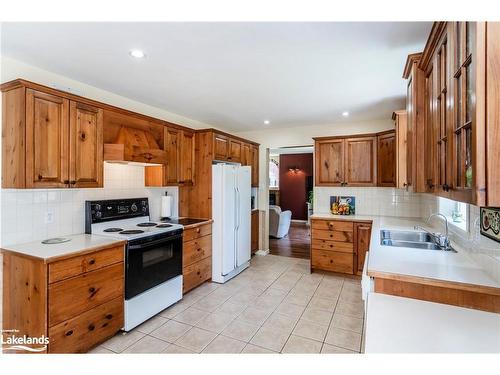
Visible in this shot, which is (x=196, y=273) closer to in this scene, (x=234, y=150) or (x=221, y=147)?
(x=221, y=147)

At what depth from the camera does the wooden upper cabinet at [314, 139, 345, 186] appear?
13.9 ft

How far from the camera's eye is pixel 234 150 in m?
4.31

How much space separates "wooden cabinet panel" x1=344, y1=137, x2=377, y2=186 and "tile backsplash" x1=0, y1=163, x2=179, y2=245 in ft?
10.4

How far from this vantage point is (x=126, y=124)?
2963 millimetres

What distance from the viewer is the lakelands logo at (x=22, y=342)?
1.87 metres

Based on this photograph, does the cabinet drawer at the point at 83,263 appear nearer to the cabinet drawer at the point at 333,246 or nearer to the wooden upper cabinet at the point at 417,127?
the wooden upper cabinet at the point at 417,127

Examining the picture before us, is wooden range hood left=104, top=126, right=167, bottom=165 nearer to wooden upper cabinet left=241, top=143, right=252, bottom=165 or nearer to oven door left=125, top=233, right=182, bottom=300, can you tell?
oven door left=125, top=233, right=182, bottom=300

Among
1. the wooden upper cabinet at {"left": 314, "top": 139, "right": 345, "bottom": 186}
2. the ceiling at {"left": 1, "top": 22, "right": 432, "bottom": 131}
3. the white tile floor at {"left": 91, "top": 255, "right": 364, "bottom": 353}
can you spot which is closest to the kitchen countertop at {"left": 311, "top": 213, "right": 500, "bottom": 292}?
the white tile floor at {"left": 91, "top": 255, "right": 364, "bottom": 353}

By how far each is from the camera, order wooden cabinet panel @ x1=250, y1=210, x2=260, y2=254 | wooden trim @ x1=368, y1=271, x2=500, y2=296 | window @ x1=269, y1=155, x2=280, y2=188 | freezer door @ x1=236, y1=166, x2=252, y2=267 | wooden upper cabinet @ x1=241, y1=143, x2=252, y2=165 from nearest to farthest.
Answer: wooden trim @ x1=368, y1=271, x2=500, y2=296 → freezer door @ x1=236, y1=166, x2=252, y2=267 → wooden upper cabinet @ x1=241, y1=143, x2=252, y2=165 → wooden cabinet panel @ x1=250, y1=210, x2=260, y2=254 → window @ x1=269, y1=155, x2=280, y2=188

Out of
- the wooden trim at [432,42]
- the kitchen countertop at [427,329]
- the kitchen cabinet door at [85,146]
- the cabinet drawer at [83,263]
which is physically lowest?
the cabinet drawer at [83,263]

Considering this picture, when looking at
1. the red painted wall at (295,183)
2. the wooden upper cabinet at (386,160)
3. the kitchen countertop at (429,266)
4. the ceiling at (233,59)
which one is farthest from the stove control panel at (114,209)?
the red painted wall at (295,183)

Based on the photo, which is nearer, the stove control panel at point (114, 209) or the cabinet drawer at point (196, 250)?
the stove control panel at point (114, 209)
